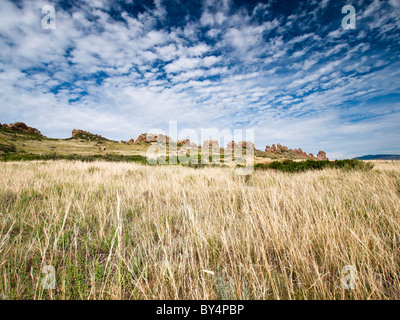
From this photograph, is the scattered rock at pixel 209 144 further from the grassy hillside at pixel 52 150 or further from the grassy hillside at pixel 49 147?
the grassy hillside at pixel 49 147

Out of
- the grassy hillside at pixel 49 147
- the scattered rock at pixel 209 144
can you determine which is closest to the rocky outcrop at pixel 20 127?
the grassy hillside at pixel 49 147

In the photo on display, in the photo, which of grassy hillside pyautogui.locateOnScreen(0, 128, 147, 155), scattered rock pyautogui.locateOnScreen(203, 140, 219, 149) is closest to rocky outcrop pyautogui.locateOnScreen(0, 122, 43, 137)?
grassy hillside pyautogui.locateOnScreen(0, 128, 147, 155)

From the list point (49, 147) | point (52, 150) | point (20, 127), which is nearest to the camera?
point (52, 150)

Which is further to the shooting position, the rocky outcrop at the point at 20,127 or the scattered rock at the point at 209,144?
the rocky outcrop at the point at 20,127

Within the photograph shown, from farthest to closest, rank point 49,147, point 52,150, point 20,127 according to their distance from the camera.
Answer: point 20,127, point 49,147, point 52,150

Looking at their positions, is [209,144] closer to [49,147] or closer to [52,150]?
[52,150]

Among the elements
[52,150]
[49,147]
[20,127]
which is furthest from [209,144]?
[20,127]

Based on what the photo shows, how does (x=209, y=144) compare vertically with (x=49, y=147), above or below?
above

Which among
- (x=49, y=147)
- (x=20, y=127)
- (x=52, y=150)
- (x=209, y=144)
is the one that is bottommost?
(x=52, y=150)

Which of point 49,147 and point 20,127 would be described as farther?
point 20,127

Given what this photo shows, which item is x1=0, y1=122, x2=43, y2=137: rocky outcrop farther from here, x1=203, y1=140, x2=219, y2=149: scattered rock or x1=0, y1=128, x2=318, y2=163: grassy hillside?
x1=203, y1=140, x2=219, y2=149: scattered rock

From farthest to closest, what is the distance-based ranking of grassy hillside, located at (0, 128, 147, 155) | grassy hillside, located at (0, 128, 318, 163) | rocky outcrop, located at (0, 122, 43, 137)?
rocky outcrop, located at (0, 122, 43, 137) < grassy hillside, located at (0, 128, 147, 155) < grassy hillside, located at (0, 128, 318, 163)
